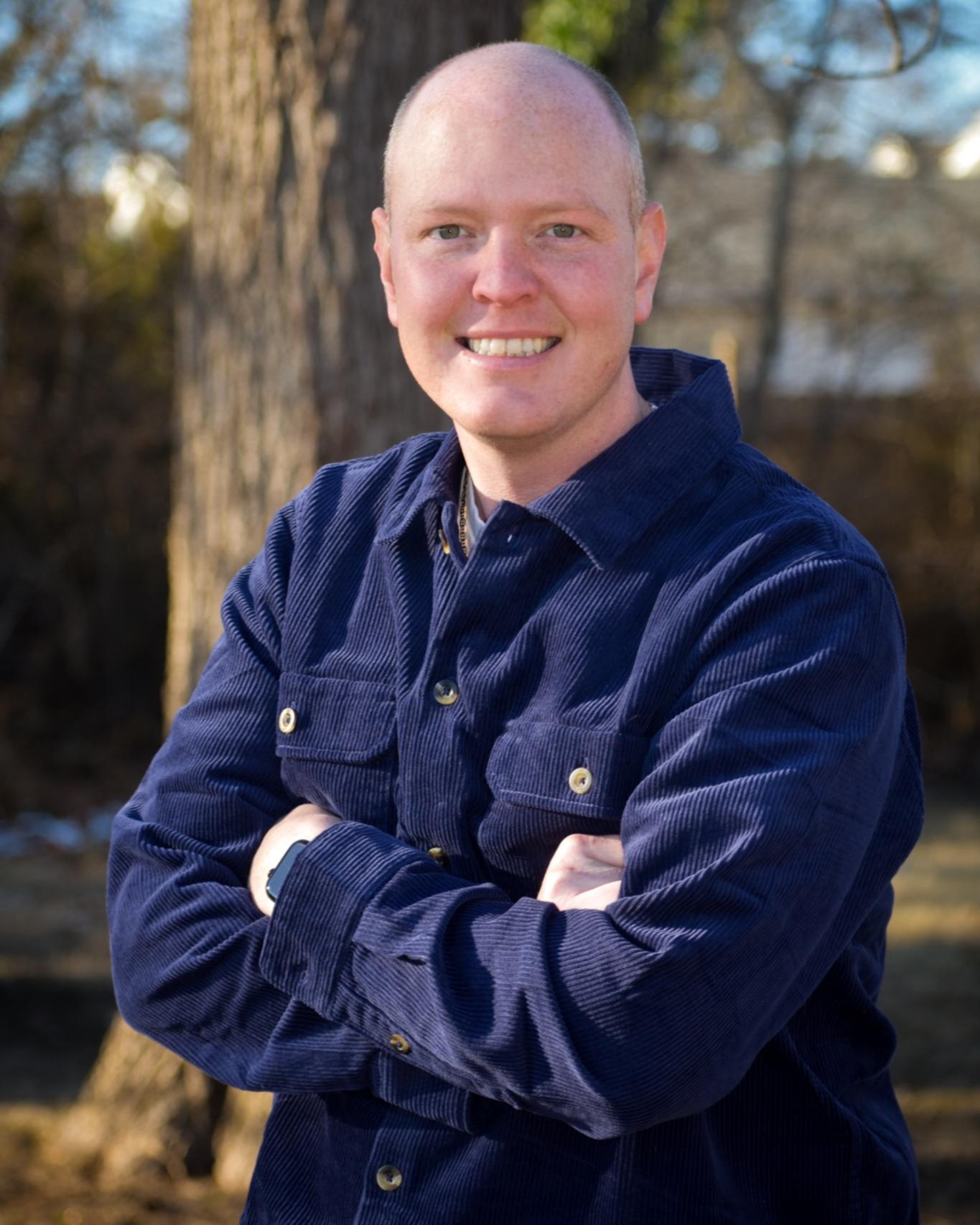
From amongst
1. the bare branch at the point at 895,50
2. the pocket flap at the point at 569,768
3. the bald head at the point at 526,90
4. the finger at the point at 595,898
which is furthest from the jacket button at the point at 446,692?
the bare branch at the point at 895,50

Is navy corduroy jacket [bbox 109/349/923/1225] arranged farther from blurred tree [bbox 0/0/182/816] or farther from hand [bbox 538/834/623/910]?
blurred tree [bbox 0/0/182/816]

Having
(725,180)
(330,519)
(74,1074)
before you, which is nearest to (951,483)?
(725,180)

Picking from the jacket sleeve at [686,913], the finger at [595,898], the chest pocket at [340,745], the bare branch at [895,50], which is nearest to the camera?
the jacket sleeve at [686,913]

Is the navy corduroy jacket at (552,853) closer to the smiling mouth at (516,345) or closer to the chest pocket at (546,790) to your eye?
the chest pocket at (546,790)

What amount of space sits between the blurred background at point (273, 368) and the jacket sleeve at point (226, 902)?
168 cm

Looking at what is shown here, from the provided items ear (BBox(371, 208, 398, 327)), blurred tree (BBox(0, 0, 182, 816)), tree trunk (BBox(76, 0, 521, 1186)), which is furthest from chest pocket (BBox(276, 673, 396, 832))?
blurred tree (BBox(0, 0, 182, 816))

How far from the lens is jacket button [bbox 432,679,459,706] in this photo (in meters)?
1.82

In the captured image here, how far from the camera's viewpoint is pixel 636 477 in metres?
1.85

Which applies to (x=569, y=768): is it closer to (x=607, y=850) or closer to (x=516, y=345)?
(x=607, y=850)

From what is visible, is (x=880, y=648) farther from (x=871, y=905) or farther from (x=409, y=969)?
(x=409, y=969)

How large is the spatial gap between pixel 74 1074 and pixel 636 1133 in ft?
12.2

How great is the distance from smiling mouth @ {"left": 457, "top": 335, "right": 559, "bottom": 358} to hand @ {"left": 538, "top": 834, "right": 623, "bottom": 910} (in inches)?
25.8

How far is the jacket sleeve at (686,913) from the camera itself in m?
1.53

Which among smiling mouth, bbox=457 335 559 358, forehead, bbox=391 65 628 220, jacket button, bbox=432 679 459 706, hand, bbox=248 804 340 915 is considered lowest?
hand, bbox=248 804 340 915
